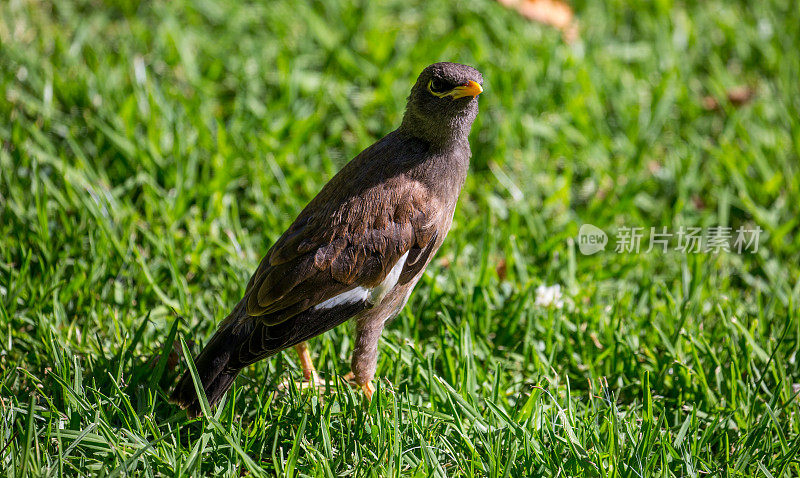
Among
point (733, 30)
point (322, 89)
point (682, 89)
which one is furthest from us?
point (733, 30)

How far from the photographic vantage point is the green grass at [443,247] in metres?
3.01

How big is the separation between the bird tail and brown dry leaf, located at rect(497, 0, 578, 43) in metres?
3.84

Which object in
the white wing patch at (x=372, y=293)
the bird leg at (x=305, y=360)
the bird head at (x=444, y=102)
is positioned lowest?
the bird leg at (x=305, y=360)

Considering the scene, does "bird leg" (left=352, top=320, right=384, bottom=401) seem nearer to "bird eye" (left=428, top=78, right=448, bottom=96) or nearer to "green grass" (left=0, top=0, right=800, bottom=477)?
"green grass" (left=0, top=0, right=800, bottom=477)

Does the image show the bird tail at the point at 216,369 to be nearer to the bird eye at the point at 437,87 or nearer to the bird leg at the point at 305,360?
the bird leg at the point at 305,360

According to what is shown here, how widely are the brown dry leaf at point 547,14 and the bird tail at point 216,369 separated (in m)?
3.84

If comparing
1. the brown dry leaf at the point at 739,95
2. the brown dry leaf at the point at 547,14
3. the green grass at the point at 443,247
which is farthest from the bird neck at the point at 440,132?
the brown dry leaf at the point at 739,95

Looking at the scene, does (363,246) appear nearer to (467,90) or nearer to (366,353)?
(366,353)

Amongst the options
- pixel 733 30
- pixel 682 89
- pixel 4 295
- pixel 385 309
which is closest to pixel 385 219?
pixel 385 309

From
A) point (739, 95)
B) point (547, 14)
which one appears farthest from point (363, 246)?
point (739, 95)

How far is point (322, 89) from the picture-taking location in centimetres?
504

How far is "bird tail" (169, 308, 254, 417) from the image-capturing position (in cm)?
297

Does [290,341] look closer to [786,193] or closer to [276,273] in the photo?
[276,273]

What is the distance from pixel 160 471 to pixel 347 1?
3.96m
